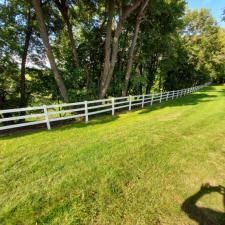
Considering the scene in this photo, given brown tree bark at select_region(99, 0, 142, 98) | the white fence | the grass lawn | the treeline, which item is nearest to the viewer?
the grass lawn

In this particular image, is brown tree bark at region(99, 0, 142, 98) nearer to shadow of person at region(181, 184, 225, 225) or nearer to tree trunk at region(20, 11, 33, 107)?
tree trunk at region(20, 11, 33, 107)

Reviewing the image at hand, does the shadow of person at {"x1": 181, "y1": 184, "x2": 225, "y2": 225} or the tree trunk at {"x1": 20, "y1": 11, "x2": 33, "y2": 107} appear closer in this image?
the shadow of person at {"x1": 181, "y1": 184, "x2": 225, "y2": 225}

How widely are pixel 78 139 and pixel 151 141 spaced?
2213 millimetres

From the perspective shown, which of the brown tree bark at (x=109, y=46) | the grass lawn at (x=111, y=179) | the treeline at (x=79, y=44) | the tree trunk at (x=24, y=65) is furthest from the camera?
the tree trunk at (x=24, y=65)

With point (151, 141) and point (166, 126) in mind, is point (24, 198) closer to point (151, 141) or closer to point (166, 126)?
point (151, 141)

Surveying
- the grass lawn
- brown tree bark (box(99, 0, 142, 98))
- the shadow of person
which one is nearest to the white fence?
the grass lawn

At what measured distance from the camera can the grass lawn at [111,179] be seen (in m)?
2.70

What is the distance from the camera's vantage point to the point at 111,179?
3451 mm

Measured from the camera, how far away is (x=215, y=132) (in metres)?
6.53

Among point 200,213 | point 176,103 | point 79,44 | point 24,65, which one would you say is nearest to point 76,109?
point 200,213

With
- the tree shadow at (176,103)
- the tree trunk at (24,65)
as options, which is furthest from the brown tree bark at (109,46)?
the tree trunk at (24,65)

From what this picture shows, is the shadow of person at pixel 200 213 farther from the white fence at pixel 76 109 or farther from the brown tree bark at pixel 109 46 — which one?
the brown tree bark at pixel 109 46

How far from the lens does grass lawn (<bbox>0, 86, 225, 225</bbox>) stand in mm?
2695

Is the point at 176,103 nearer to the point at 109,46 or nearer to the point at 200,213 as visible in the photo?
the point at 109,46
